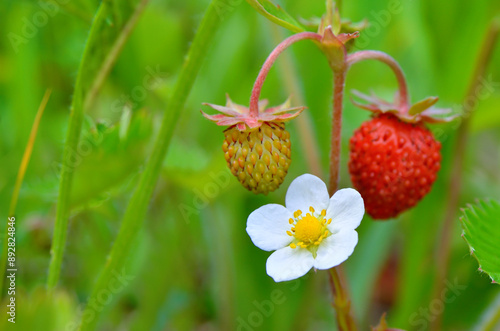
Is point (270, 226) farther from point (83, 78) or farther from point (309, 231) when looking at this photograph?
point (83, 78)

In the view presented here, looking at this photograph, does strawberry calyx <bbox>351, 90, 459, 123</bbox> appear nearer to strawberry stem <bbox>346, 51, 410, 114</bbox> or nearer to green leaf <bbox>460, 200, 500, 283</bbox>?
strawberry stem <bbox>346, 51, 410, 114</bbox>

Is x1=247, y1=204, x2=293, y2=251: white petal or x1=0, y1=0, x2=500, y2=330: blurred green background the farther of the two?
x1=0, y1=0, x2=500, y2=330: blurred green background

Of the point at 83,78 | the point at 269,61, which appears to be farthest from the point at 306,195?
the point at 83,78

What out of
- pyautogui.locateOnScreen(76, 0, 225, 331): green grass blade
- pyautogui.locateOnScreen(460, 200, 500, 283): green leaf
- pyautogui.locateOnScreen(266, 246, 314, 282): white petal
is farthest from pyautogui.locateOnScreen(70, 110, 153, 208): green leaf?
pyautogui.locateOnScreen(460, 200, 500, 283): green leaf

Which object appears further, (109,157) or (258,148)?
(109,157)

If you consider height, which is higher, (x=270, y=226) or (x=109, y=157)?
(x=109, y=157)

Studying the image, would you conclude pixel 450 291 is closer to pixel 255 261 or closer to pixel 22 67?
pixel 255 261
